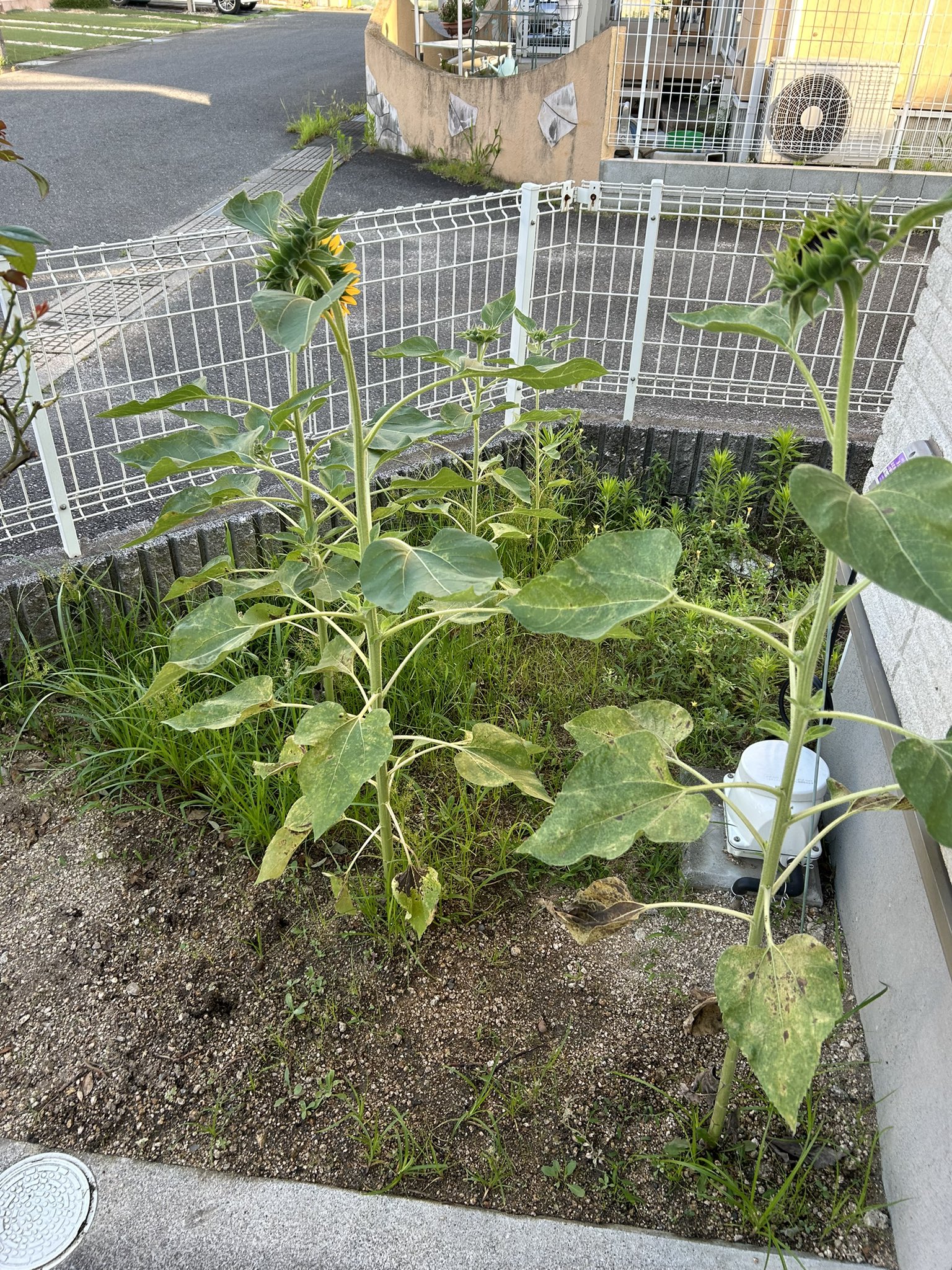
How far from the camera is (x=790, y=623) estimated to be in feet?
5.02

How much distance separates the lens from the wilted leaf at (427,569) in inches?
56.6

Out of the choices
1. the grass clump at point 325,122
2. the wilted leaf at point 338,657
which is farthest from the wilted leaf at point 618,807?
the grass clump at point 325,122

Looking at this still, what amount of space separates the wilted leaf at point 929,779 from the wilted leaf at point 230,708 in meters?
1.16

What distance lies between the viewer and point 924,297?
8.24 feet

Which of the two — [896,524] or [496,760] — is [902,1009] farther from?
[896,524]

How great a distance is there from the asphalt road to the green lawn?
2.22 feet

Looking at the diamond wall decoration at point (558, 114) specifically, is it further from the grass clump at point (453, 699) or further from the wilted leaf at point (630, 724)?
the wilted leaf at point (630, 724)

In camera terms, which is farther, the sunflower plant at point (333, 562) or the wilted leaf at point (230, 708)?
the wilted leaf at point (230, 708)

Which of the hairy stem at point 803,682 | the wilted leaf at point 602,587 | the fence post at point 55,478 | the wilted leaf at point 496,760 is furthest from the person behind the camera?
the fence post at point 55,478

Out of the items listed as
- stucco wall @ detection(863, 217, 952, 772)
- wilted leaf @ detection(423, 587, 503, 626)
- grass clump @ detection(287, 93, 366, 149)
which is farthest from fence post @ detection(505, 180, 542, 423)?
grass clump @ detection(287, 93, 366, 149)

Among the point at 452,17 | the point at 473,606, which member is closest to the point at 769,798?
Result: the point at 473,606

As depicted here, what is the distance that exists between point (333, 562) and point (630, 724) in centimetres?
92

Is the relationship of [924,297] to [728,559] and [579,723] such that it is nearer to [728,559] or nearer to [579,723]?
[728,559]

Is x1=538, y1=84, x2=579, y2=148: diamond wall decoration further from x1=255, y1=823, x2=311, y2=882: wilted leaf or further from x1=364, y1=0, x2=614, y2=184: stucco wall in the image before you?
x1=255, y1=823, x2=311, y2=882: wilted leaf
